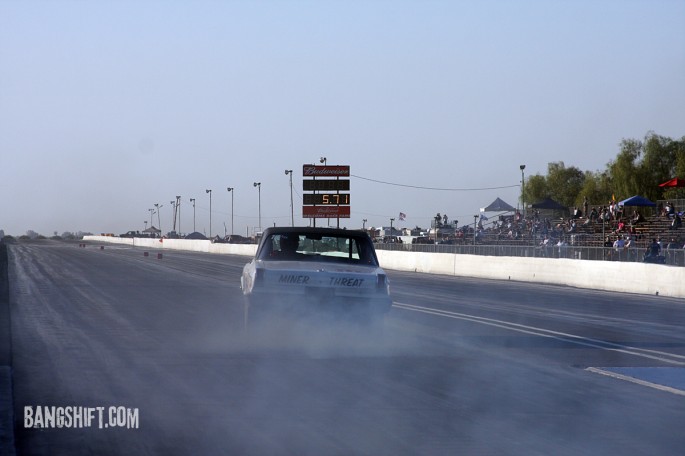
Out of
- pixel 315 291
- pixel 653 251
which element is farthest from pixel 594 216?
pixel 315 291

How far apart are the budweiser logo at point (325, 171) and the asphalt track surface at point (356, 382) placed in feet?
119

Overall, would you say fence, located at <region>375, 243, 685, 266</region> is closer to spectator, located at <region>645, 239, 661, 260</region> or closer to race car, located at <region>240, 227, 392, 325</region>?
spectator, located at <region>645, 239, 661, 260</region>

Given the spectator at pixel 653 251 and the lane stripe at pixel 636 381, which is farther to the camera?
the spectator at pixel 653 251

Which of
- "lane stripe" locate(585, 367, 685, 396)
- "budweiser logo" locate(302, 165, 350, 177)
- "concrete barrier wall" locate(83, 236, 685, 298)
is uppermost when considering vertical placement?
"budweiser logo" locate(302, 165, 350, 177)

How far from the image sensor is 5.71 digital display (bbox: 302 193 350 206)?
55.9 m

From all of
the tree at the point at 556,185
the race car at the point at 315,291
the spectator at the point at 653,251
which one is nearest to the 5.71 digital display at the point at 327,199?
the spectator at the point at 653,251

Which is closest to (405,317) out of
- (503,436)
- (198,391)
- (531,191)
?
(198,391)

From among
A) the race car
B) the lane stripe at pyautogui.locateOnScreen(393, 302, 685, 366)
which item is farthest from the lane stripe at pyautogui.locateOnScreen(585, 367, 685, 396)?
the race car

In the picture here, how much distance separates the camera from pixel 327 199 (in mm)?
56312

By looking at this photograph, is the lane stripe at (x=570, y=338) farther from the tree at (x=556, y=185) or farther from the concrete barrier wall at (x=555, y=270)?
the tree at (x=556, y=185)

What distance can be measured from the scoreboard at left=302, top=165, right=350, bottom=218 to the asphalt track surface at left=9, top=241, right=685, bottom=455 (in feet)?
120

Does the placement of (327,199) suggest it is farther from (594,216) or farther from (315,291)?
(315,291)

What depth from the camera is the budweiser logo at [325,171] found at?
182 ft

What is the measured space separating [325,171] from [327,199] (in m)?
1.60
